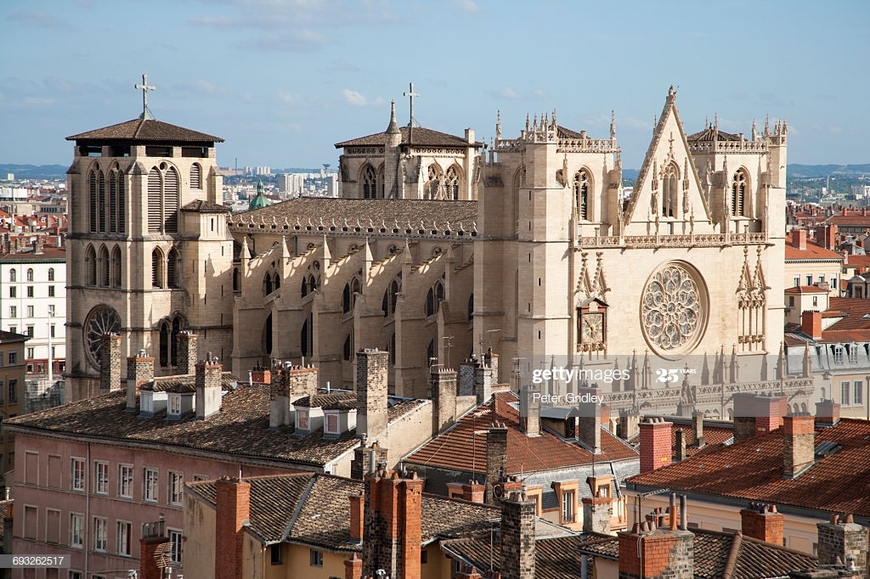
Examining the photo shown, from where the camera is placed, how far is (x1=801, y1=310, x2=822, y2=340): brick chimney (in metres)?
92.1

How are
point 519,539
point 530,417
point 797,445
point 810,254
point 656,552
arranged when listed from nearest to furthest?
1. point 656,552
2. point 519,539
3. point 797,445
4. point 530,417
5. point 810,254

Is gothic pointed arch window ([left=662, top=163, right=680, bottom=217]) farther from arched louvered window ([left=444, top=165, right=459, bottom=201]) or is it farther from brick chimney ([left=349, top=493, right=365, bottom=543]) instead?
brick chimney ([left=349, top=493, right=365, bottom=543])

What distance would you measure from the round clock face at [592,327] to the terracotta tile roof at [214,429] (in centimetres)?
2590

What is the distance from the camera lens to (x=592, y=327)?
250 feet

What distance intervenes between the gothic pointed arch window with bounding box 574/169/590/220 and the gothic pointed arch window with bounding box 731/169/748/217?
8.93 m

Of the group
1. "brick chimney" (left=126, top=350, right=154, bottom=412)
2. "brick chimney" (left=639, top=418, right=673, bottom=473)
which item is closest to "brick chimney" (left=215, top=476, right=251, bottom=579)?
"brick chimney" (left=639, top=418, right=673, bottom=473)

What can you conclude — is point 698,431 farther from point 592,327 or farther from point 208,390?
point 592,327

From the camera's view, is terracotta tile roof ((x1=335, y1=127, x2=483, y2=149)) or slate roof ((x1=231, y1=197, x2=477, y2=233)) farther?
terracotta tile roof ((x1=335, y1=127, x2=483, y2=149))

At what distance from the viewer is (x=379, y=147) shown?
10788 cm

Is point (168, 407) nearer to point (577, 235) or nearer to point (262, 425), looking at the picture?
point (262, 425)

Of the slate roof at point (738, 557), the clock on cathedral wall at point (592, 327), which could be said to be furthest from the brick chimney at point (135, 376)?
the clock on cathedral wall at point (592, 327)

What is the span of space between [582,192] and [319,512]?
41.0 metres

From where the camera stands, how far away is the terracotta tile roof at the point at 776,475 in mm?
37312

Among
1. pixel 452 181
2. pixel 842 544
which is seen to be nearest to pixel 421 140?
pixel 452 181
